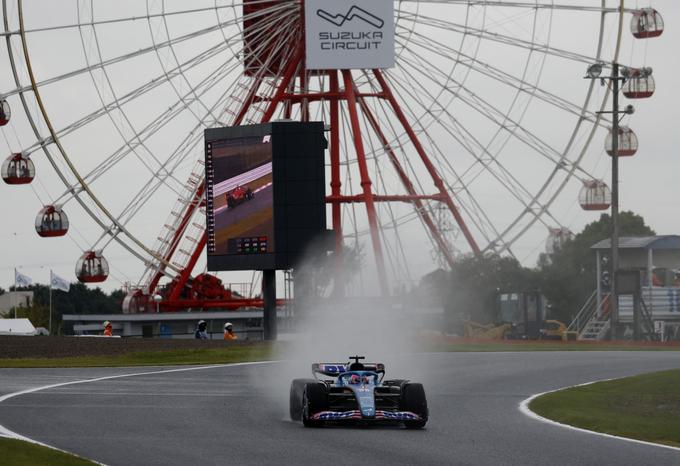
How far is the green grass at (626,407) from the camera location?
1978cm

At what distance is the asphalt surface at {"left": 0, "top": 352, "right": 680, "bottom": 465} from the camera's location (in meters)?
16.3

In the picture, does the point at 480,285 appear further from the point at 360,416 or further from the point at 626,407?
the point at 360,416

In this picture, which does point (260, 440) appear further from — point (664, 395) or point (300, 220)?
point (300, 220)

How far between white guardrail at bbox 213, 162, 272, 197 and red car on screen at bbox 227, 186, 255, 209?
194 millimetres

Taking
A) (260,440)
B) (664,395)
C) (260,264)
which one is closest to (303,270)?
(260,264)

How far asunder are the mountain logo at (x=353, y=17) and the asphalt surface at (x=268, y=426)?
917 inches

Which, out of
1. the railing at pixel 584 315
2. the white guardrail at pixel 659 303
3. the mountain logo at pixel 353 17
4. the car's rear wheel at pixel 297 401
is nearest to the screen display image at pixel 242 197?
the mountain logo at pixel 353 17

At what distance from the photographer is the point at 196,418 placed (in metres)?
21.3

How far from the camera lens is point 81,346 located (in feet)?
159

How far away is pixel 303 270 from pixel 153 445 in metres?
36.5

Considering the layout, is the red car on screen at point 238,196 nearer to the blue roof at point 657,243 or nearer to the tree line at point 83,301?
the blue roof at point 657,243

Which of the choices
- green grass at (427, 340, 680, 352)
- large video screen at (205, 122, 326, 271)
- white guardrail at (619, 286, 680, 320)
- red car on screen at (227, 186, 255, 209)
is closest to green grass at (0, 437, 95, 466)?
green grass at (427, 340, 680, 352)

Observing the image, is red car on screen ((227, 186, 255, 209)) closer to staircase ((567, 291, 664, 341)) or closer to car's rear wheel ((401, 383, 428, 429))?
staircase ((567, 291, 664, 341))

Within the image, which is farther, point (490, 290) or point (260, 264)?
point (490, 290)
